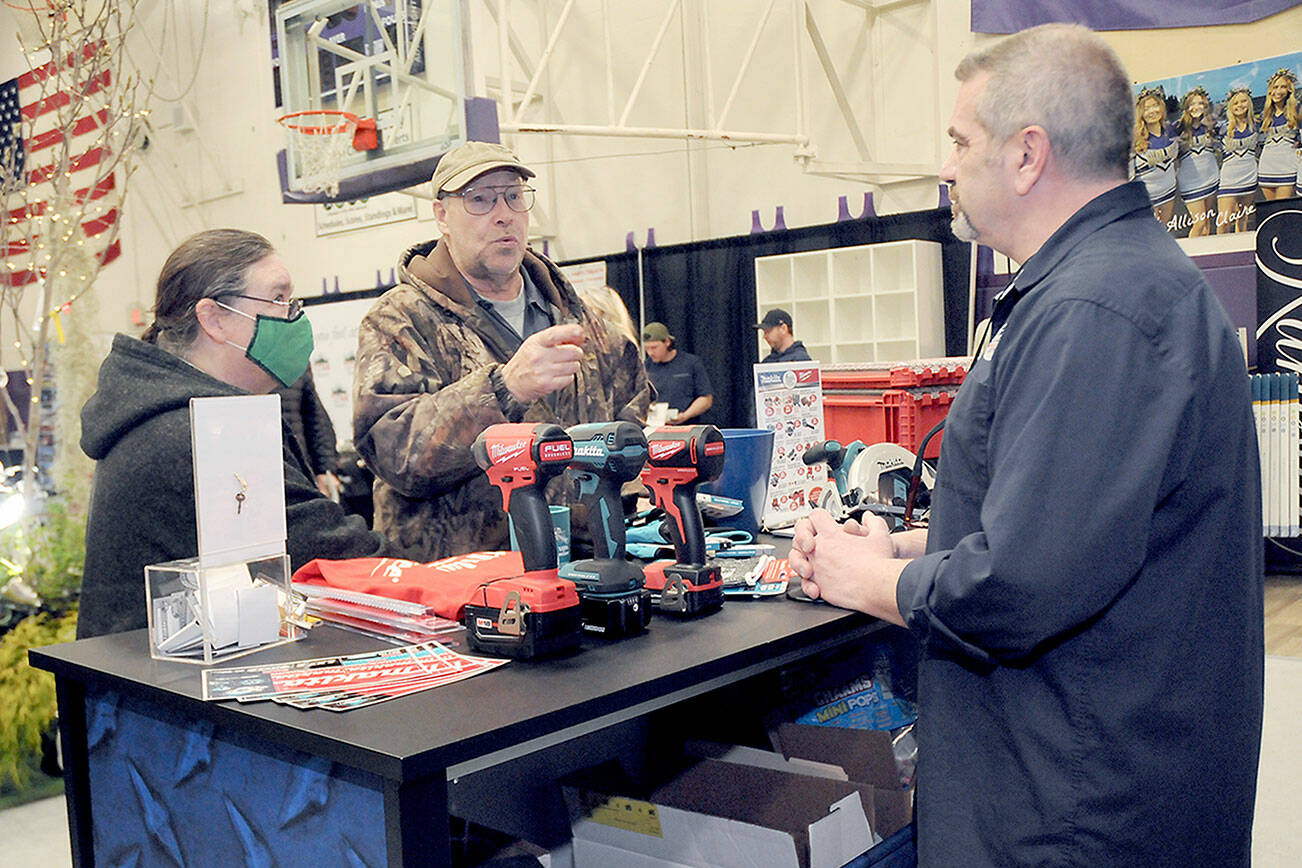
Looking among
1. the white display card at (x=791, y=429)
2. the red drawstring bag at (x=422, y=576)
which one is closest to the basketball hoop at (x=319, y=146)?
the white display card at (x=791, y=429)

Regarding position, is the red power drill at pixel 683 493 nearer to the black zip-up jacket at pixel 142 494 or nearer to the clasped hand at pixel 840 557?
the clasped hand at pixel 840 557

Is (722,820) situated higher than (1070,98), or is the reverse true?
(1070,98)

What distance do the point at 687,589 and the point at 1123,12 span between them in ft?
19.5

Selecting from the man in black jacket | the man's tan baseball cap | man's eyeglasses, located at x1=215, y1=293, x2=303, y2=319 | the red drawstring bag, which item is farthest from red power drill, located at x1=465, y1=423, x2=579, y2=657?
the man's tan baseball cap

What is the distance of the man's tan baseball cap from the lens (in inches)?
85.0

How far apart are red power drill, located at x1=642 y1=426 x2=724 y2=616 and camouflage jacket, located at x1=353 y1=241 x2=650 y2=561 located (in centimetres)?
36

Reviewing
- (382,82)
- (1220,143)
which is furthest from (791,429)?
(1220,143)

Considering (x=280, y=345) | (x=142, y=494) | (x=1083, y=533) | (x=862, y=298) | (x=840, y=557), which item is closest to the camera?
(x=1083, y=533)

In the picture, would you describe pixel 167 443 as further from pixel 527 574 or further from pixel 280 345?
pixel 527 574

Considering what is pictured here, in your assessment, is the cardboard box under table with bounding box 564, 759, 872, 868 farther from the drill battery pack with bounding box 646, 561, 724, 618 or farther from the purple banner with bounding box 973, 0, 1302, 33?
the purple banner with bounding box 973, 0, 1302, 33

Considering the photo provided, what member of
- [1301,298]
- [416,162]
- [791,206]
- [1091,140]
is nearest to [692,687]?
[1091,140]

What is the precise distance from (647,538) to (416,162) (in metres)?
4.21

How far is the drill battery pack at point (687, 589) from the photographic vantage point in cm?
146

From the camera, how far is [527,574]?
1.34 meters
